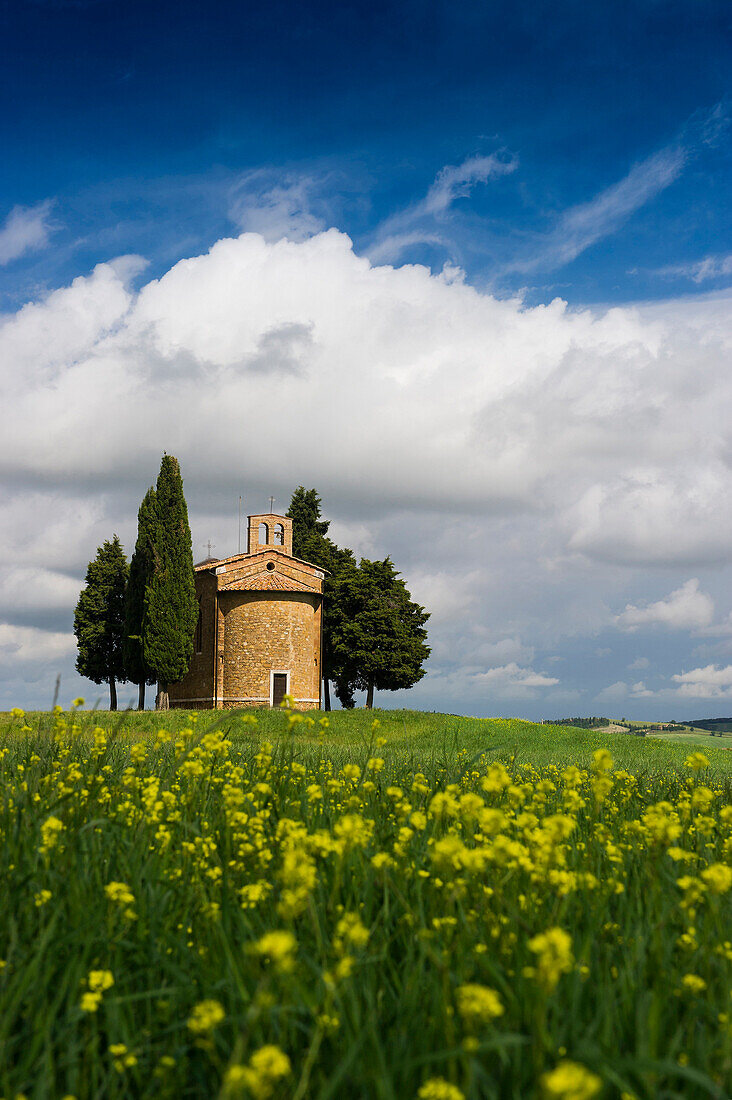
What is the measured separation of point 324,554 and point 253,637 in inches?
452

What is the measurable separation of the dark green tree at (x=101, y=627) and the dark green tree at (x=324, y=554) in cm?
1163

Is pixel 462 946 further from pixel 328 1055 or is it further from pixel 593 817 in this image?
pixel 593 817

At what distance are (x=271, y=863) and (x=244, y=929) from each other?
768mm

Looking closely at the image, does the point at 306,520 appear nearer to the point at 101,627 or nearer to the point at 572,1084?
the point at 101,627

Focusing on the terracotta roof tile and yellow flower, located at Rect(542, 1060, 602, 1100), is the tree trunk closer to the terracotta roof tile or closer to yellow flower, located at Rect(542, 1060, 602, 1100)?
the terracotta roof tile

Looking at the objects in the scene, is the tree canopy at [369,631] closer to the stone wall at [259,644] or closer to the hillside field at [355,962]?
the stone wall at [259,644]

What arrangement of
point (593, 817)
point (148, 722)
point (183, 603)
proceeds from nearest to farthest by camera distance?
1. point (593, 817)
2. point (148, 722)
3. point (183, 603)

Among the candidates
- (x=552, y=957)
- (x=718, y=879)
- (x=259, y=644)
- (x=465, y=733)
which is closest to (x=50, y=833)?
(x=552, y=957)

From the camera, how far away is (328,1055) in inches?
87.9

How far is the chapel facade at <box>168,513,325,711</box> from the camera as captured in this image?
39.6 meters

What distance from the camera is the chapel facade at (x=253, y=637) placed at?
1560 inches

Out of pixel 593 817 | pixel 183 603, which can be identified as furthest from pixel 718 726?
pixel 593 817

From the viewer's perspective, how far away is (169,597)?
38.4m

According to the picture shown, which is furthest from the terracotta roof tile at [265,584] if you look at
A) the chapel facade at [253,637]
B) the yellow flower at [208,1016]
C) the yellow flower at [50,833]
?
the yellow flower at [208,1016]
